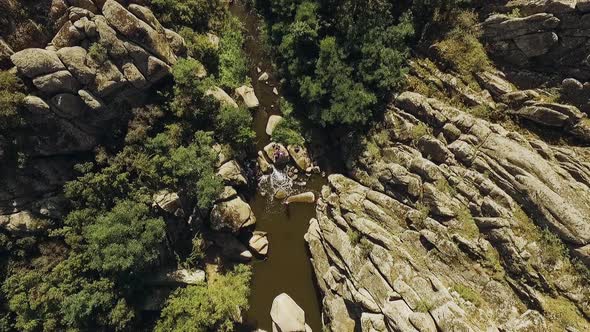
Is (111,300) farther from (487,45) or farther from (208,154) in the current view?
(487,45)

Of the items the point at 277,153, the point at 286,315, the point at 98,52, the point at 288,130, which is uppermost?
the point at 98,52

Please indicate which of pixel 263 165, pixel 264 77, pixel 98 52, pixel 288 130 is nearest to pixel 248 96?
pixel 264 77

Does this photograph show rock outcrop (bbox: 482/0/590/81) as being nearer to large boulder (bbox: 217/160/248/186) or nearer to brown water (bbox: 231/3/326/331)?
brown water (bbox: 231/3/326/331)

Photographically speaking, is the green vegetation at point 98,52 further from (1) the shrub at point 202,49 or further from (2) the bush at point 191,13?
(1) the shrub at point 202,49

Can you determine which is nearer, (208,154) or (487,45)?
(487,45)

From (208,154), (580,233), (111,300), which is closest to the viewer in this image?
(580,233)

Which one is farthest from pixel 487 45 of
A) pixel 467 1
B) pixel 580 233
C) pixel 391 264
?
pixel 391 264

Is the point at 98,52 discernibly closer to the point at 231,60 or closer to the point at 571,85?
the point at 231,60

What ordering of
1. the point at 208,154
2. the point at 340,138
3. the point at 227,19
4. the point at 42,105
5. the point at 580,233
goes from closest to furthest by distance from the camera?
the point at 580,233, the point at 42,105, the point at 208,154, the point at 340,138, the point at 227,19
